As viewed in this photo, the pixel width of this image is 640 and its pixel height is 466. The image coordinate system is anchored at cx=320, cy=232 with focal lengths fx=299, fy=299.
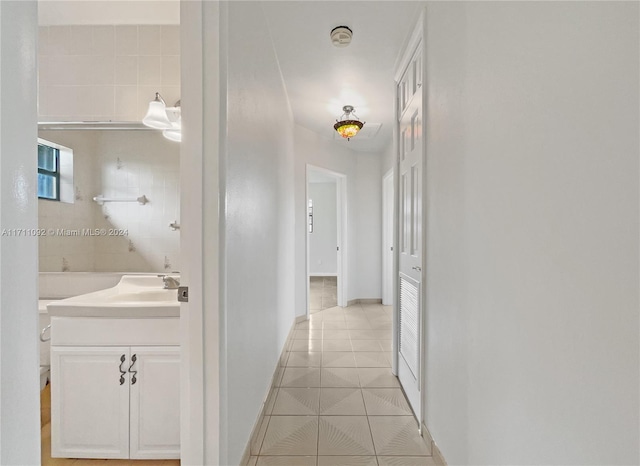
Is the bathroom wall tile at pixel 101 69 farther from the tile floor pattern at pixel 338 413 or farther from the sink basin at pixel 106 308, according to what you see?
the tile floor pattern at pixel 338 413

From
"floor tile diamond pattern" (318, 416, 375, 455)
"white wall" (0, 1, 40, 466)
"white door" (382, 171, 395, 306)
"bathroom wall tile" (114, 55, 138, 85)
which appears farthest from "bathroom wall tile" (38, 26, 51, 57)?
"white door" (382, 171, 395, 306)

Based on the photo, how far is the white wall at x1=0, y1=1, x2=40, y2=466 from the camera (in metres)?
0.35

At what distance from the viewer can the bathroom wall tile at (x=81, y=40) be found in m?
1.96

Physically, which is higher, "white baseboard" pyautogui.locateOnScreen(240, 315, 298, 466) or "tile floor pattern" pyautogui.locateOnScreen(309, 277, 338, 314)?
"white baseboard" pyautogui.locateOnScreen(240, 315, 298, 466)

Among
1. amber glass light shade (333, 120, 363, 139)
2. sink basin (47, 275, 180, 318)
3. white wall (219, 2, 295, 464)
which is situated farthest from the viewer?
amber glass light shade (333, 120, 363, 139)

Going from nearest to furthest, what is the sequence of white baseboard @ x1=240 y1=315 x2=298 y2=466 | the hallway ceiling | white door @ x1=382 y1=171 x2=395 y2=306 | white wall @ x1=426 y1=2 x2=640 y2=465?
white wall @ x1=426 y1=2 x2=640 y2=465, white baseboard @ x1=240 y1=315 x2=298 y2=466, the hallway ceiling, white door @ x1=382 y1=171 x2=395 y2=306

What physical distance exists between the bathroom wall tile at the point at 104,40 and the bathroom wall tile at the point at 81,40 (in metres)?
0.03

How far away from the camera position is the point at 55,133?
6.54 ft

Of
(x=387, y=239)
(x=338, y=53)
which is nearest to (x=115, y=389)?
(x=338, y=53)

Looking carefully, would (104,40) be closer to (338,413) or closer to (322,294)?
(338,413)

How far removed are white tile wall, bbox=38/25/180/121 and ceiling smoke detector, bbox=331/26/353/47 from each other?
1.06 m

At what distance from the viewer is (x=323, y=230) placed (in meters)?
8.12

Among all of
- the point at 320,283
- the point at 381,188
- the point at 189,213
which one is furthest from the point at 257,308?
the point at 320,283

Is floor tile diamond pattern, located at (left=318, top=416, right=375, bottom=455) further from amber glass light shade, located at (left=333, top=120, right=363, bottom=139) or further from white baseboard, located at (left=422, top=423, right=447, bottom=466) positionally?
amber glass light shade, located at (left=333, top=120, right=363, bottom=139)
